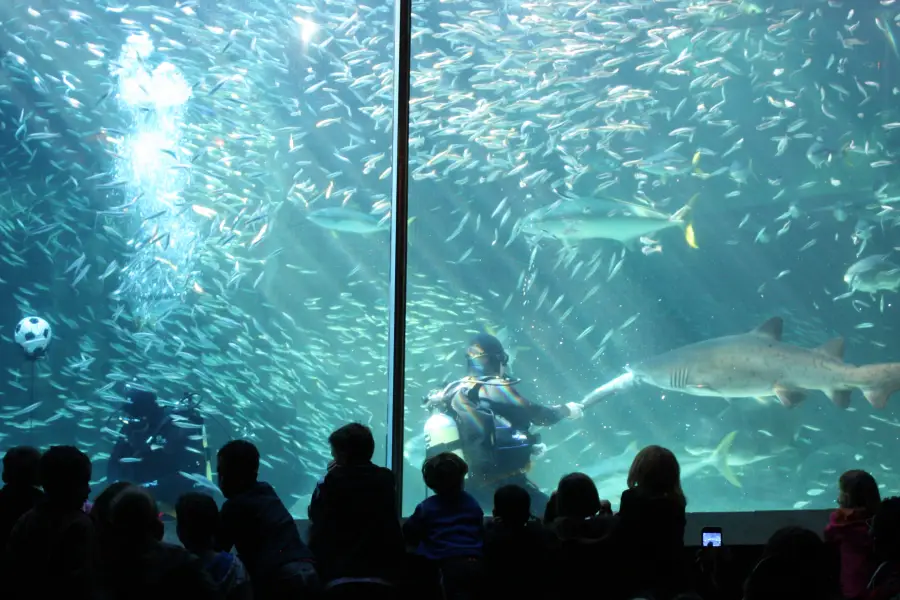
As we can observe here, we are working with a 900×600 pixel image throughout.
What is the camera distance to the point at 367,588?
1.54 metres

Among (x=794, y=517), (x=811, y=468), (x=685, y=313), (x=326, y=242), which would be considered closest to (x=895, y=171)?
(x=811, y=468)

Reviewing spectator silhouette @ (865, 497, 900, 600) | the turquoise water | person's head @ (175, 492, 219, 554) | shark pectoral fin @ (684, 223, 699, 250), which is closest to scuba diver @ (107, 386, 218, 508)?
person's head @ (175, 492, 219, 554)

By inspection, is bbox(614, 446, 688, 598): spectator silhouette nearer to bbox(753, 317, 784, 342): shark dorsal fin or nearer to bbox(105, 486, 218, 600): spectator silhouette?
bbox(105, 486, 218, 600): spectator silhouette

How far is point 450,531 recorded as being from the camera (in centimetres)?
235

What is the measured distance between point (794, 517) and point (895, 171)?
18380 millimetres

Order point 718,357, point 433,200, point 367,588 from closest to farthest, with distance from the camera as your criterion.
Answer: point 367,588 → point 718,357 → point 433,200

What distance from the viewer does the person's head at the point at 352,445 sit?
2.45 m

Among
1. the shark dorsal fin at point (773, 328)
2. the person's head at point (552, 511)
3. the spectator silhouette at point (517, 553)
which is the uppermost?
the shark dorsal fin at point (773, 328)

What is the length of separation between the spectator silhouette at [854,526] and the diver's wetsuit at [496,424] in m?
2.53

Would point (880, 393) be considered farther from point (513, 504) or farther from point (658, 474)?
point (513, 504)

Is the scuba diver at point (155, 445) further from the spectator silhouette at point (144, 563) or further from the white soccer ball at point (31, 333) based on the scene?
the spectator silhouette at point (144, 563)

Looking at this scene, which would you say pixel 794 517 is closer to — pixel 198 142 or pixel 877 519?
pixel 877 519

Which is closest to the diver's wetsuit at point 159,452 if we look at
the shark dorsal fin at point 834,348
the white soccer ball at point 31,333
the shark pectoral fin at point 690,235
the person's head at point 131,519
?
the white soccer ball at point 31,333

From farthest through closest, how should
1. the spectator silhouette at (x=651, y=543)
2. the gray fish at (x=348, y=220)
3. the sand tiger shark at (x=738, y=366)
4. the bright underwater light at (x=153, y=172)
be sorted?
1. the bright underwater light at (x=153, y=172)
2. the gray fish at (x=348, y=220)
3. the sand tiger shark at (x=738, y=366)
4. the spectator silhouette at (x=651, y=543)
